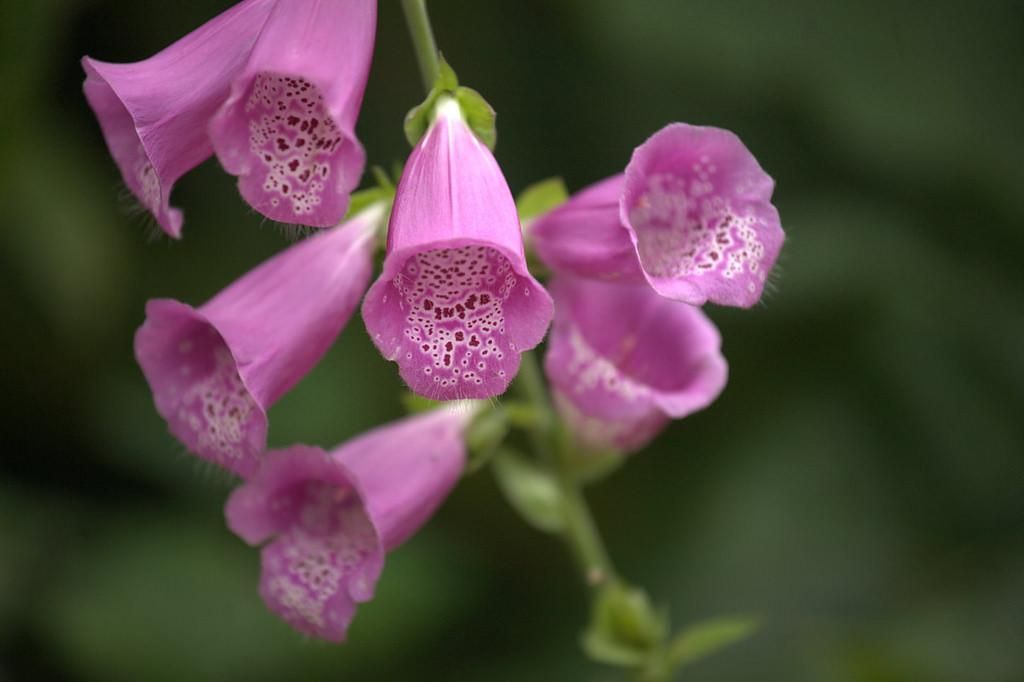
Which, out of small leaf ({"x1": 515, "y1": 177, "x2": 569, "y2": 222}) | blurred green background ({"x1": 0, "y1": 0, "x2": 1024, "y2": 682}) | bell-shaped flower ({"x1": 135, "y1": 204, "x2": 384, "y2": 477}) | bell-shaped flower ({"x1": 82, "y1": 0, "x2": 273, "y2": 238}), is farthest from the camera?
blurred green background ({"x1": 0, "y1": 0, "x2": 1024, "y2": 682})

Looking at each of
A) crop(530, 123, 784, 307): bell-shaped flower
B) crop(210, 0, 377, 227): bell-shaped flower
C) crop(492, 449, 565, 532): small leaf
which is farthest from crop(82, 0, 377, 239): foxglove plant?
crop(492, 449, 565, 532): small leaf

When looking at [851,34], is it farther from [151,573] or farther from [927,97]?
[151,573]

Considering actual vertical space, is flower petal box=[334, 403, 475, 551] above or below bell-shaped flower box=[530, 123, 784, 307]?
below

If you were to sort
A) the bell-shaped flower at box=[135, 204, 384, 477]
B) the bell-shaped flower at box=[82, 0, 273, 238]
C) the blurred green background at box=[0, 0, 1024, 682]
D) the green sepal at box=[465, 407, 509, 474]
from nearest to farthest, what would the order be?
1. the bell-shaped flower at box=[82, 0, 273, 238]
2. the bell-shaped flower at box=[135, 204, 384, 477]
3. the green sepal at box=[465, 407, 509, 474]
4. the blurred green background at box=[0, 0, 1024, 682]

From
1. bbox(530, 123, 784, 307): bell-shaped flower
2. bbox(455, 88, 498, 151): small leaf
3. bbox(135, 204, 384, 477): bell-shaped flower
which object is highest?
bbox(455, 88, 498, 151): small leaf

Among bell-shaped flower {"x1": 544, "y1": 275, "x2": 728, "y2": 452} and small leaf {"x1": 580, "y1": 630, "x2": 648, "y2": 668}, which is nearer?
A: bell-shaped flower {"x1": 544, "y1": 275, "x2": 728, "y2": 452}

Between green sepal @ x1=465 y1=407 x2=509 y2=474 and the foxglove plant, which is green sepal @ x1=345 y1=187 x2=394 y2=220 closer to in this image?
the foxglove plant

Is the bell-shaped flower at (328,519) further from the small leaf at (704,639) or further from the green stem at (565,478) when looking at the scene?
the small leaf at (704,639)
